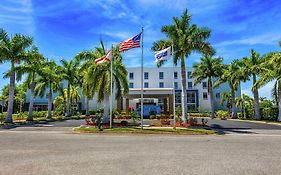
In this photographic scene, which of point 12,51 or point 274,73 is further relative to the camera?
point 274,73

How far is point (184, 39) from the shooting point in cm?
2523

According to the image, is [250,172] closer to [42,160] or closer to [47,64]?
[42,160]

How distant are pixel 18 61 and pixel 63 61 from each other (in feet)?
59.3

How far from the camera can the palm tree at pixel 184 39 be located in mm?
25203

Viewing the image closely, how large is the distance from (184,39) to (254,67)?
1786 centimetres

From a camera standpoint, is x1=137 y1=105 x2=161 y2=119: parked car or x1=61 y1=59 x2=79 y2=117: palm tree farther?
x1=61 y1=59 x2=79 y2=117: palm tree

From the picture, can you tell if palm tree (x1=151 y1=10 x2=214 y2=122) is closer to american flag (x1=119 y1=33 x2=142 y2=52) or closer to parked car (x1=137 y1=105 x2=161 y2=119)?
american flag (x1=119 y1=33 x2=142 y2=52)

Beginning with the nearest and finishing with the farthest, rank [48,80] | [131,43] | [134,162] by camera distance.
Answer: [134,162]
[131,43]
[48,80]

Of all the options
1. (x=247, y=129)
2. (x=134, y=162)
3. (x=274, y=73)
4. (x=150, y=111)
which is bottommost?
(x=247, y=129)

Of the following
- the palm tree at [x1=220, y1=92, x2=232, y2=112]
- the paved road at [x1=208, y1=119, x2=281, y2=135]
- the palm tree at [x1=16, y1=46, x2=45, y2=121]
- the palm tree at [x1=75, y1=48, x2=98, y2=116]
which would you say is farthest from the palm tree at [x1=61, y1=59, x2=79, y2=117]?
the palm tree at [x1=220, y1=92, x2=232, y2=112]

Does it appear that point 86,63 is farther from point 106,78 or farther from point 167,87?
point 167,87

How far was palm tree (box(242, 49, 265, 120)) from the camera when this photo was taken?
38406 millimetres


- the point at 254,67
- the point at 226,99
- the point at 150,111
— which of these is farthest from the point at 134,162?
the point at 226,99

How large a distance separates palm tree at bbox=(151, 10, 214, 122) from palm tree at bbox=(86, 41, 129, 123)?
4.47 m
